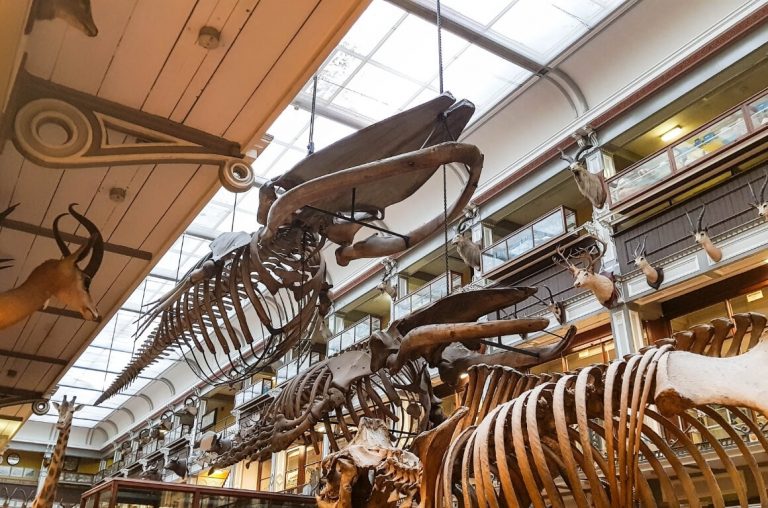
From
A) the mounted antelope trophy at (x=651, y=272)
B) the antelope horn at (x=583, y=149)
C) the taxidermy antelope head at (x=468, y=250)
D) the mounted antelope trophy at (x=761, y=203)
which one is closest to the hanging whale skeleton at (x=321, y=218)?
the mounted antelope trophy at (x=761, y=203)

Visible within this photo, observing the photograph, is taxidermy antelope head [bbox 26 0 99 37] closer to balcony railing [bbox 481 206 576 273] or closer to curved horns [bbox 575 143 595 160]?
balcony railing [bbox 481 206 576 273]

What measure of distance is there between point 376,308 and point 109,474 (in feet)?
65.1

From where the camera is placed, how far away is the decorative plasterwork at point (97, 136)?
2641mm

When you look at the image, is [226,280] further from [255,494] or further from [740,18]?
[740,18]

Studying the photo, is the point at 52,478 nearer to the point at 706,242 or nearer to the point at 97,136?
the point at 97,136

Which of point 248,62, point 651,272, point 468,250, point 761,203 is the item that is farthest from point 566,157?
point 248,62

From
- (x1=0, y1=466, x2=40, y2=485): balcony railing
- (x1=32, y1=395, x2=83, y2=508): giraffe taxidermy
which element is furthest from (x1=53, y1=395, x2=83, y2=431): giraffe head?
(x1=0, y1=466, x2=40, y2=485): balcony railing

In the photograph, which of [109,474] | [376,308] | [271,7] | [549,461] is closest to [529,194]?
[376,308]

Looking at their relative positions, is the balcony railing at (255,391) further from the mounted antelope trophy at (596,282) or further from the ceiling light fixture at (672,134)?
the ceiling light fixture at (672,134)

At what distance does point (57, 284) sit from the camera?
12.0ft

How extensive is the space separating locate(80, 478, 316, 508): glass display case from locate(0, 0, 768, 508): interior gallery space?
2cm

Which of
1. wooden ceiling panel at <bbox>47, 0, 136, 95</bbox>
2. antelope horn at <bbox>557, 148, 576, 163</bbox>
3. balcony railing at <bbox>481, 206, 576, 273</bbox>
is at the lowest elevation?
wooden ceiling panel at <bbox>47, 0, 136, 95</bbox>

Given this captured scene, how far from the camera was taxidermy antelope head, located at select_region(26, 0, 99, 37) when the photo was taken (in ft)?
7.16

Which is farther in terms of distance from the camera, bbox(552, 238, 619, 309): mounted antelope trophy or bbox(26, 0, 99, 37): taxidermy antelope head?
bbox(552, 238, 619, 309): mounted antelope trophy
